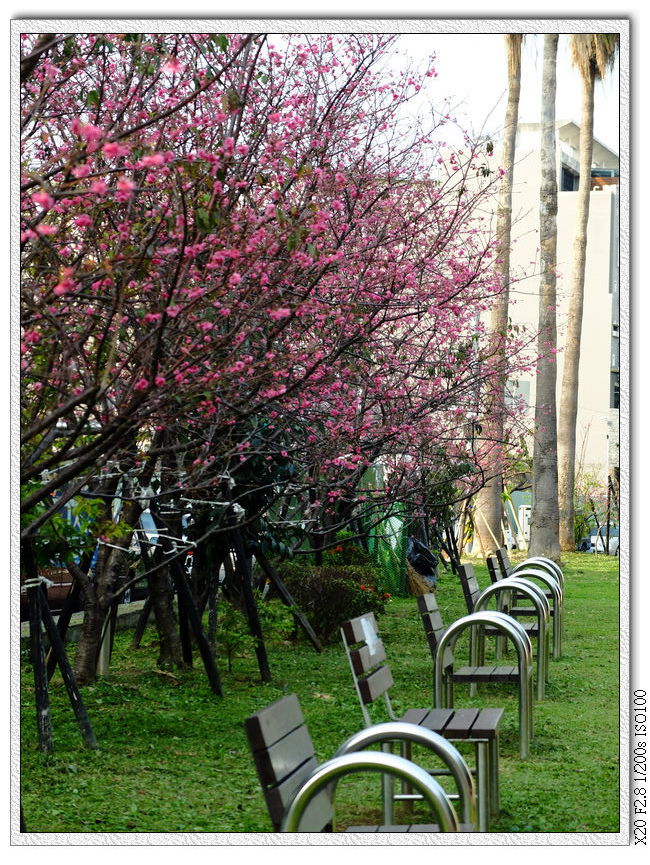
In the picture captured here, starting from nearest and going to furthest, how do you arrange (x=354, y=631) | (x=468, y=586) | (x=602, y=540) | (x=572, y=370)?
(x=354, y=631) < (x=468, y=586) < (x=572, y=370) < (x=602, y=540)

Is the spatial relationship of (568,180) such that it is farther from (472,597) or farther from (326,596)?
(472,597)

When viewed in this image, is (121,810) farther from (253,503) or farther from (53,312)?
(253,503)

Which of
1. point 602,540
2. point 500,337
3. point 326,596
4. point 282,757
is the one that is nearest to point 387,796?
point 282,757

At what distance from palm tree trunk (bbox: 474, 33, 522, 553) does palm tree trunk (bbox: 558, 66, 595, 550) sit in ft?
3.70

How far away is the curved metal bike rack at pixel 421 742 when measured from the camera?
9.98 ft

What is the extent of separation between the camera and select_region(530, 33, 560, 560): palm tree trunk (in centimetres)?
1449

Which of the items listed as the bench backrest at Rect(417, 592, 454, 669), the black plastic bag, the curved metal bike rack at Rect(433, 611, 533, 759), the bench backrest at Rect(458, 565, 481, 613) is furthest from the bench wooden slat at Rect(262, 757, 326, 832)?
the black plastic bag

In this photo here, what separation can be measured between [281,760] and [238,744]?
3234mm

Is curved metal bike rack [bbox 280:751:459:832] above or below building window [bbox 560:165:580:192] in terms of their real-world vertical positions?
below

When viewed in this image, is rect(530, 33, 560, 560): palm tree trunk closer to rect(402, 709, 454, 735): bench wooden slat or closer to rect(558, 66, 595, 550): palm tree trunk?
rect(558, 66, 595, 550): palm tree trunk

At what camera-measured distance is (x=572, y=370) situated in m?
18.6

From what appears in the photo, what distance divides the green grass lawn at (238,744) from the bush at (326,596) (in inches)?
9.1
